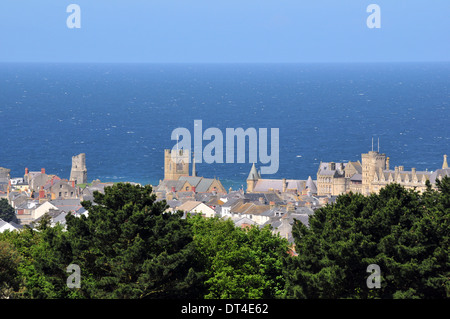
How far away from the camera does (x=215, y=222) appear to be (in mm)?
53219

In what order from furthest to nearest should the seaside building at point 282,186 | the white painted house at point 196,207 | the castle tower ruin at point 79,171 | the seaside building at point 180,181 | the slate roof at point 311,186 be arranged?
1. the castle tower ruin at point 79,171
2. the seaside building at point 180,181
3. the slate roof at point 311,186
4. the seaside building at point 282,186
5. the white painted house at point 196,207

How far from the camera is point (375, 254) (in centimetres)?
4225

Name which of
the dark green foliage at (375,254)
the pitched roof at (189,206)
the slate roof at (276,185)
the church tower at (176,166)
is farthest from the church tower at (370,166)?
the dark green foliage at (375,254)

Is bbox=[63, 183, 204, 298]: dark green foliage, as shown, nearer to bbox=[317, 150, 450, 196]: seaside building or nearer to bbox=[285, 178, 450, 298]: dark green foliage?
bbox=[285, 178, 450, 298]: dark green foliage

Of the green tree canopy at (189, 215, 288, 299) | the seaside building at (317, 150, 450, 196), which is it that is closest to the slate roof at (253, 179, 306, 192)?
the seaside building at (317, 150, 450, 196)

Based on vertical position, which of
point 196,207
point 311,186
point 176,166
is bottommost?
point 196,207

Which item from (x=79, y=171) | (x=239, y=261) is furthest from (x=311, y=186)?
(x=239, y=261)

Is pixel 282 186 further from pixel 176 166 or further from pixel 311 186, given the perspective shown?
pixel 176 166

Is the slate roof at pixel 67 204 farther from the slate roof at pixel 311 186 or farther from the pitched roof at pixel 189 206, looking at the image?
the slate roof at pixel 311 186

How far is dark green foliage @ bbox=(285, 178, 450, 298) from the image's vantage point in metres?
40.8

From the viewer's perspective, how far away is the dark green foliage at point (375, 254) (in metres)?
40.8
